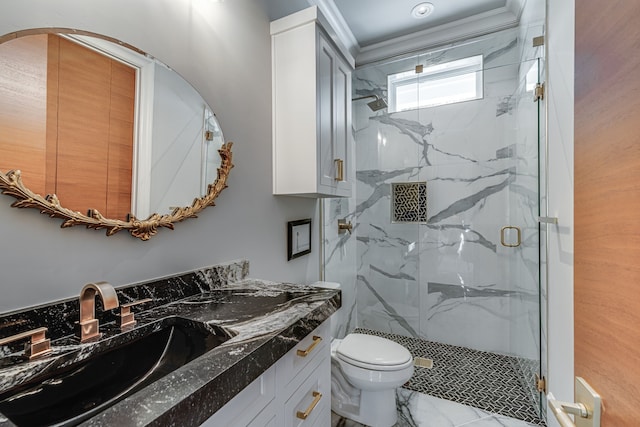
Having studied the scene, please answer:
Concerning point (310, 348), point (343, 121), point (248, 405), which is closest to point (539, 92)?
point (343, 121)

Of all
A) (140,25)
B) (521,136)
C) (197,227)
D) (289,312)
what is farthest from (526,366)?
(140,25)

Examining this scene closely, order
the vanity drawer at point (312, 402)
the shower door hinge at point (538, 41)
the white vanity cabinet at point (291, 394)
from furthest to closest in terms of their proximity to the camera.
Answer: the shower door hinge at point (538, 41), the vanity drawer at point (312, 402), the white vanity cabinet at point (291, 394)

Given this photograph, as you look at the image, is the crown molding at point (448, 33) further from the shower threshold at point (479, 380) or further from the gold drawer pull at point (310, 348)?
the gold drawer pull at point (310, 348)

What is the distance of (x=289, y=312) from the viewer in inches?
39.2

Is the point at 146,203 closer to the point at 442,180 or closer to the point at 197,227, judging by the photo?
the point at 197,227

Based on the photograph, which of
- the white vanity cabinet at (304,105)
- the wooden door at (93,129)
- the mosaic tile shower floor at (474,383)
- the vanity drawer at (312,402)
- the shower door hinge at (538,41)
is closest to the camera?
the wooden door at (93,129)

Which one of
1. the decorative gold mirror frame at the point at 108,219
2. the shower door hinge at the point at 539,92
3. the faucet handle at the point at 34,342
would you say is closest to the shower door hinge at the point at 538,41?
the shower door hinge at the point at 539,92

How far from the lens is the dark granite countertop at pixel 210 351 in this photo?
51 centimetres

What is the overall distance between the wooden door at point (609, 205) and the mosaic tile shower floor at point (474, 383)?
158cm

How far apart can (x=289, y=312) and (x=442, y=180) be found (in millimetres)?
A: 2203

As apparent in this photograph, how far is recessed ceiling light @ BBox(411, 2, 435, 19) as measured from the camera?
225cm

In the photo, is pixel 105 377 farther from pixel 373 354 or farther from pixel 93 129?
pixel 373 354

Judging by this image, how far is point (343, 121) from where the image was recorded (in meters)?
1.92

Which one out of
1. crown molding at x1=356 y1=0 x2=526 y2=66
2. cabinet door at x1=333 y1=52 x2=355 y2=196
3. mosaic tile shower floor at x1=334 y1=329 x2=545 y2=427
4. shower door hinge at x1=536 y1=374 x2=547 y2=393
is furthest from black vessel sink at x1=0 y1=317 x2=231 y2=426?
crown molding at x1=356 y1=0 x2=526 y2=66
